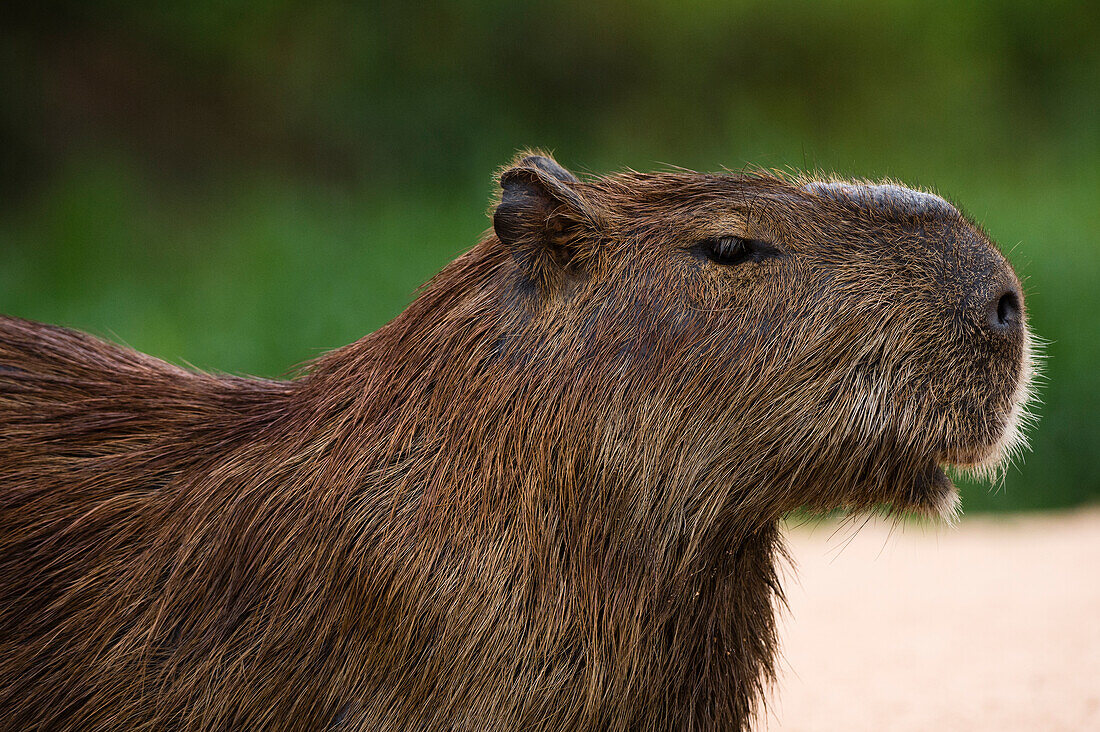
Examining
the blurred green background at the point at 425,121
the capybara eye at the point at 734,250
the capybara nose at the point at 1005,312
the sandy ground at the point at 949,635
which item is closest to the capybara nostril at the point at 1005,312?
the capybara nose at the point at 1005,312

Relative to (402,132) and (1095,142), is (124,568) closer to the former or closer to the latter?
(402,132)

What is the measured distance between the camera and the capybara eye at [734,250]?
2211 mm

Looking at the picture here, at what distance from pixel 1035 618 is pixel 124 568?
12.5 ft

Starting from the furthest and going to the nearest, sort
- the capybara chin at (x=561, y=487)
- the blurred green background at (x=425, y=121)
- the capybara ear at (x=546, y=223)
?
the blurred green background at (x=425, y=121), the capybara ear at (x=546, y=223), the capybara chin at (x=561, y=487)

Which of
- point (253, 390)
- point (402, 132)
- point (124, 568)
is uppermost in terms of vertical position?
point (402, 132)

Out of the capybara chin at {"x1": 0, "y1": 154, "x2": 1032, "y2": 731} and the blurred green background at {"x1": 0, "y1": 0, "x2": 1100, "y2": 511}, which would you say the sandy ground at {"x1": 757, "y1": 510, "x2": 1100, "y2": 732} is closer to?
the capybara chin at {"x1": 0, "y1": 154, "x2": 1032, "y2": 731}

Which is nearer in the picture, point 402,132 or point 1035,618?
point 1035,618

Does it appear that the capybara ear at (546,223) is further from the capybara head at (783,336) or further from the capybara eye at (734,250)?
the capybara eye at (734,250)

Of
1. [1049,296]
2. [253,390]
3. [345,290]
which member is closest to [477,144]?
[345,290]

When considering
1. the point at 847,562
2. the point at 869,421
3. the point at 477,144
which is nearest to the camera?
the point at 869,421

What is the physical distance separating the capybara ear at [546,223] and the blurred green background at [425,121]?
240 inches

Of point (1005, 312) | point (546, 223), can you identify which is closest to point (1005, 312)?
point (1005, 312)

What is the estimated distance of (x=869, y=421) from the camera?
2104 millimetres

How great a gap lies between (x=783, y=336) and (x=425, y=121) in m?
8.93
